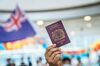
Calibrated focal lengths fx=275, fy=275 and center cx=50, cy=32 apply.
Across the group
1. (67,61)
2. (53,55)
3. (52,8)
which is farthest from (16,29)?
Result: (52,8)

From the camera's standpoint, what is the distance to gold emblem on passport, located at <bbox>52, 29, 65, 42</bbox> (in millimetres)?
1531

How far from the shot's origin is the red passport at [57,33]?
153cm

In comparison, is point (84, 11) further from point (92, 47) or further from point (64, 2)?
point (92, 47)

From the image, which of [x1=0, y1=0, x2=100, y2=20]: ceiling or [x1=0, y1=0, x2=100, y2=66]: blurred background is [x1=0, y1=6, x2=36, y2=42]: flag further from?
[x1=0, y1=0, x2=100, y2=20]: ceiling

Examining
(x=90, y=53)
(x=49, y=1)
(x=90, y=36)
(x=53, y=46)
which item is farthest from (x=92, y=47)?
(x=53, y=46)

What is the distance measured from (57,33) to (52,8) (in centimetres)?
772

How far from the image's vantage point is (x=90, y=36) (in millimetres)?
8055

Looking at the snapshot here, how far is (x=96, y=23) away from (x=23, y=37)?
4.42 meters

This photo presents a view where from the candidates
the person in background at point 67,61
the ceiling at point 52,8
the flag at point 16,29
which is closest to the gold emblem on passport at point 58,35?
the flag at point 16,29

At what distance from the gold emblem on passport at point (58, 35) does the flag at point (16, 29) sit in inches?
105

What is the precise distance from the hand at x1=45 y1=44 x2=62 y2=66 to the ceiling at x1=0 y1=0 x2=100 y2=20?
6945 millimetres

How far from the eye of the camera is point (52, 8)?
9211mm

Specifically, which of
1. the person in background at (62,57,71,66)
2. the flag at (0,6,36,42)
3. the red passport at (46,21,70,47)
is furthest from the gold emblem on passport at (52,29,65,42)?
the person in background at (62,57,71,66)

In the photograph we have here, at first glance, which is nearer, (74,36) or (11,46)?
(11,46)
